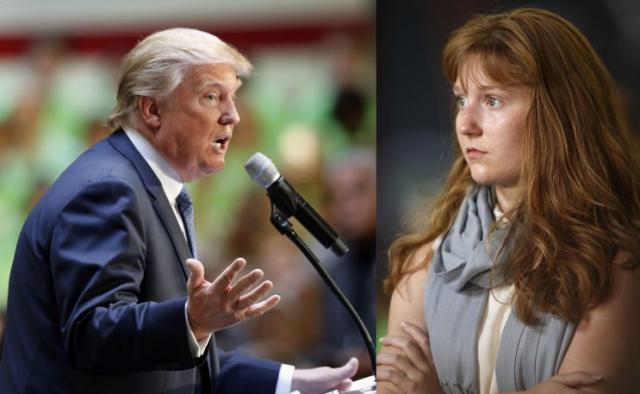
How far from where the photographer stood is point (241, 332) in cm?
366

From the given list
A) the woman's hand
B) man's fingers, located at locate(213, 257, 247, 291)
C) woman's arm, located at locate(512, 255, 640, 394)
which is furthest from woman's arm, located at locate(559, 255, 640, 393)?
man's fingers, located at locate(213, 257, 247, 291)

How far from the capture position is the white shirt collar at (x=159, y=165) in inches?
133

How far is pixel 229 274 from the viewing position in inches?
108

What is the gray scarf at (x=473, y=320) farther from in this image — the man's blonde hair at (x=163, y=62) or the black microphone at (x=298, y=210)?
the man's blonde hair at (x=163, y=62)

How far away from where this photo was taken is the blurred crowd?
143 inches

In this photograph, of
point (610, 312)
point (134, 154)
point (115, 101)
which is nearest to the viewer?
point (610, 312)

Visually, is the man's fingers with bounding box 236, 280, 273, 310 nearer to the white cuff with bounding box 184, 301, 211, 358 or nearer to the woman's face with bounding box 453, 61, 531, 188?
the white cuff with bounding box 184, 301, 211, 358

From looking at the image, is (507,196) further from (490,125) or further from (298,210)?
(298,210)

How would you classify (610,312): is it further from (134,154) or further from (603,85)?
(134,154)

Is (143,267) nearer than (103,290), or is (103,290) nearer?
(103,290)

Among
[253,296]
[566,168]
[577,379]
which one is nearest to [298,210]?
[253,296]

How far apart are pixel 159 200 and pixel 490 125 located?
1.11 m

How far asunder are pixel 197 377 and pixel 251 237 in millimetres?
568

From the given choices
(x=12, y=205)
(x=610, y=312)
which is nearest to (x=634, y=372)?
(x=610, y=312)
